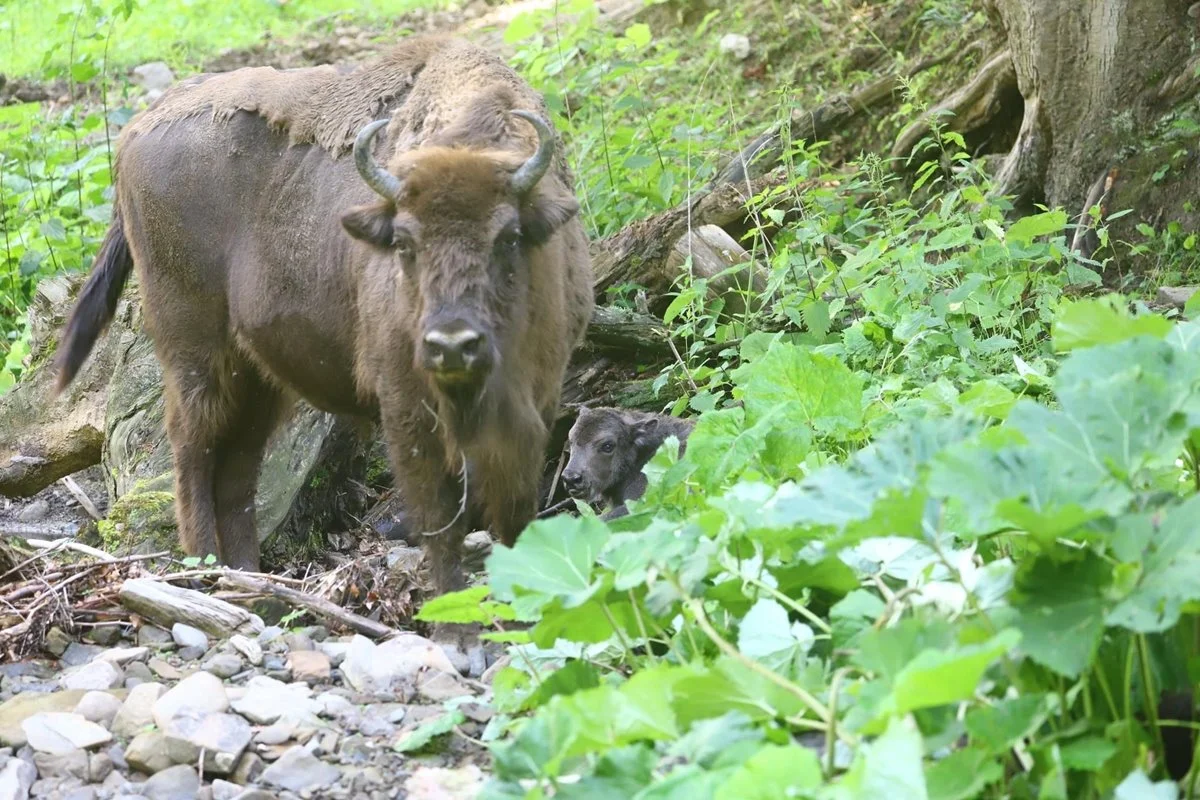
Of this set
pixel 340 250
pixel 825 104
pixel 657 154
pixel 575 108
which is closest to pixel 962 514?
pixel 340 250

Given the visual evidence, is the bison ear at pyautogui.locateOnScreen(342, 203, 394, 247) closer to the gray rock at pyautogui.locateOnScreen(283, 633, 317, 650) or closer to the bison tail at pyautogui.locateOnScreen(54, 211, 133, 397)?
the gray rock at pyautogui.locateOnScreen(283, 633, 317, 650)

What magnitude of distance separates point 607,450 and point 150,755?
3.27 meters

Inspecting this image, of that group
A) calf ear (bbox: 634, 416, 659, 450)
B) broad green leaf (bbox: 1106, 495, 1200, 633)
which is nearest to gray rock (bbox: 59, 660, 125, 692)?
calf ear (bbox: 634, 416, 659, 450)

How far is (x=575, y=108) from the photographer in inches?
418

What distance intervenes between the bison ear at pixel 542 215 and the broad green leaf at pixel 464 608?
2117 millimetres

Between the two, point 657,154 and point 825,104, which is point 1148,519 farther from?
point 825,104

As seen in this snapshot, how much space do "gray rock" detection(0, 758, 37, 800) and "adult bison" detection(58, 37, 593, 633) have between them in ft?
6.29

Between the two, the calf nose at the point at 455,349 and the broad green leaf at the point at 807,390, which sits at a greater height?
the calf nose at the point at 455,349

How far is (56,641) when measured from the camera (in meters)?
4.55

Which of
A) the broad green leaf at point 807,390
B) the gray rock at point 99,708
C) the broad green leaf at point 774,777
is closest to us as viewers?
the broad green leaf at point 774,777

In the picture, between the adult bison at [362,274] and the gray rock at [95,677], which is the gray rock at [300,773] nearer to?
the gray rock at [95,677]

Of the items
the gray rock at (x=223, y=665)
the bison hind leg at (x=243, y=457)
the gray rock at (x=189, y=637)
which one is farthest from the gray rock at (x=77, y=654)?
the bison hind leg at (x=243, y=457)

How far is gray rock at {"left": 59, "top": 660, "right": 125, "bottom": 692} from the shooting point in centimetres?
413

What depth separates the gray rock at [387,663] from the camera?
4223mm
